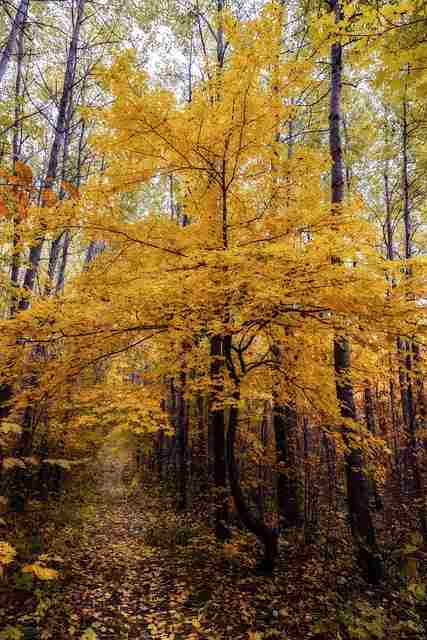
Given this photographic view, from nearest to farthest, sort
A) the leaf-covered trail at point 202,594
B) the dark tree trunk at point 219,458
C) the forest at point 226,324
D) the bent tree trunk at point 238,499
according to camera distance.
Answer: the forest at point 226,324 < the leaf-covered trail at point 202,594 < the bent tree trunk at point 238,499 < the dark tree trunk at point 219,458

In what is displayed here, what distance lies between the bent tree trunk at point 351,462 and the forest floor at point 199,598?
0.43 m

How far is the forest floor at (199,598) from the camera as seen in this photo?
4.30 metres

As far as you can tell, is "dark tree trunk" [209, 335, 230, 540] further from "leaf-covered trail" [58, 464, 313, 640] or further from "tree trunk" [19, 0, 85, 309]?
"tree trunk" [19, 0, 85, 309]

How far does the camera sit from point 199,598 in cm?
512

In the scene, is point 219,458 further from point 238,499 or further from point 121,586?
point 121,586

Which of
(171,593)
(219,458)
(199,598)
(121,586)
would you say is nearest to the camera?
(199,598)

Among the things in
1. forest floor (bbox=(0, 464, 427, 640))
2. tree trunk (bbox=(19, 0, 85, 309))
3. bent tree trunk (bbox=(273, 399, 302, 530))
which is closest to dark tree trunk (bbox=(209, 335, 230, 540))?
forest floor (bbox=(0, 464, 427, 640))

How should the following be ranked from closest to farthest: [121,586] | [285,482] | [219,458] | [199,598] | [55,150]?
1. [199,598]
2. [121,586]
3. [219,458]
4. [285,482]
5. [55,150]

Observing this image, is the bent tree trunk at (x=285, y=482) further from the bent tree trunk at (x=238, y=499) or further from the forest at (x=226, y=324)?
the bent tree trunk at (x=238, y=499)

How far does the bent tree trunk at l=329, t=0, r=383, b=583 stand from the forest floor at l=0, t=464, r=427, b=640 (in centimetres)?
43

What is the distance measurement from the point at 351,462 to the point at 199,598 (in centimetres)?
326

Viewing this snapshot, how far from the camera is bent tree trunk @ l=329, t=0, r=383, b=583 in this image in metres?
5.83

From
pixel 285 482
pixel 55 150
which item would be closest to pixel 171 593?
pixel 285 482

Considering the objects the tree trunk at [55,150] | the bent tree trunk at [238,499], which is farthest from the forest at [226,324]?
the tree trunk at [55,150]
